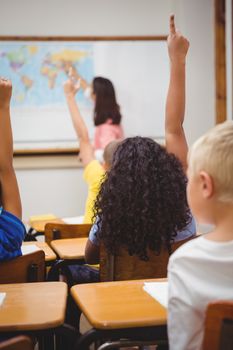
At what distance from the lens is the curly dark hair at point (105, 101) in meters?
5.38

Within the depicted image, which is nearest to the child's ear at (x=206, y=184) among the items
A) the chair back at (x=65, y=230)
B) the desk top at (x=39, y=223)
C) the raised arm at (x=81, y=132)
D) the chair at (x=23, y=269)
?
the chair at (x=23, y=269)

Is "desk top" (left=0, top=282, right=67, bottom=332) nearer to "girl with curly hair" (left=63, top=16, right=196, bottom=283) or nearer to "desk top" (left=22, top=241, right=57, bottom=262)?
"girl with curly hair" (left=63, top=16, right=196, bottom=283)

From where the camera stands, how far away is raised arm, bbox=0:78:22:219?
6.86 ft

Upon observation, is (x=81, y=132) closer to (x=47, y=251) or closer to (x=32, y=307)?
(x=47, y=251)

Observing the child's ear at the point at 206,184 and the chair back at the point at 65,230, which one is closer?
the child's ear at the point at 206,184

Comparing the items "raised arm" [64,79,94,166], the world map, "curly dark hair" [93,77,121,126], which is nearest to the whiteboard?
the world map

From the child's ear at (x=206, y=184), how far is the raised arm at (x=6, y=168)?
2.94 feet

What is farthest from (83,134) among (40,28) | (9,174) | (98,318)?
(98,318)

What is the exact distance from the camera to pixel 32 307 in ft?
5.14

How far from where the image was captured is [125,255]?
2135 millimetres

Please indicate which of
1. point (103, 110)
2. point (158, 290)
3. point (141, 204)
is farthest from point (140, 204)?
point (103, 110)

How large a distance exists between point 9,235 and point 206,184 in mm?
866

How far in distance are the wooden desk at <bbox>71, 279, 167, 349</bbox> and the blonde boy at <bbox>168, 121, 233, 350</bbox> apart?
0.11m

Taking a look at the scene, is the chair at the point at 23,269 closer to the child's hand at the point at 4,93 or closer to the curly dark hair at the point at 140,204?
the curly dark hair at the point at 140,204
